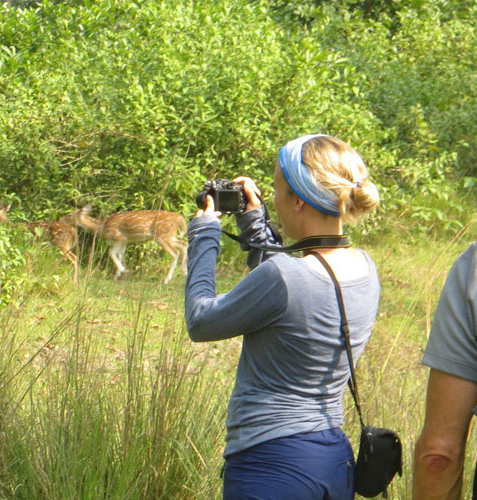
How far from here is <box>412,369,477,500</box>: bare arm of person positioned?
223 cm

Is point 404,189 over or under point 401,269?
over

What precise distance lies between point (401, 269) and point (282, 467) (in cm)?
750

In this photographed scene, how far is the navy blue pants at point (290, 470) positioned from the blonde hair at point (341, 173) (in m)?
0.67

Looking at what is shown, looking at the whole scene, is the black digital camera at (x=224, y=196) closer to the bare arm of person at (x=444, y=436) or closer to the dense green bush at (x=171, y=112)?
the bare arm of person at (x=444, y=436)

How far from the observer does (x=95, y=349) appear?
4.30 metres

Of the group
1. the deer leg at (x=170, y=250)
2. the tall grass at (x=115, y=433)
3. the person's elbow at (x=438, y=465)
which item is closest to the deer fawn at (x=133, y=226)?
the deer leg at (x=170, y=250)

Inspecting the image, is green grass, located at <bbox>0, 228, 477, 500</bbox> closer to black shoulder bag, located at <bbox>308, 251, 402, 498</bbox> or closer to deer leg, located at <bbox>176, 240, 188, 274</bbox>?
black shoulder bag, located at <bbox>308, 251, 402, 498</bbox>

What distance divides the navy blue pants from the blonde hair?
26.5 inches

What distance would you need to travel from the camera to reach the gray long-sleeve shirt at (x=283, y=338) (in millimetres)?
2779

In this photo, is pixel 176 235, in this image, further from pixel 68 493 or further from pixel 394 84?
pixel 68 493

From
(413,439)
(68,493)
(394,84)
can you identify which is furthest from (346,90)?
(68,493)

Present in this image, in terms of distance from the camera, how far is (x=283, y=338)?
2.83 meters

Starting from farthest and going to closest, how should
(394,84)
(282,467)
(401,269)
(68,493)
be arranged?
(394,84), (401,269), (68,493), (282,467)

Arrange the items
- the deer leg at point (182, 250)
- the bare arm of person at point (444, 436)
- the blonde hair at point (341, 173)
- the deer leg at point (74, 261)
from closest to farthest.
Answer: the bare arm of person at point (444, 436) < the blonde hair at point (341, 173) < the deer leg at point (74, 261) < the deer leg at point (182, 250)
